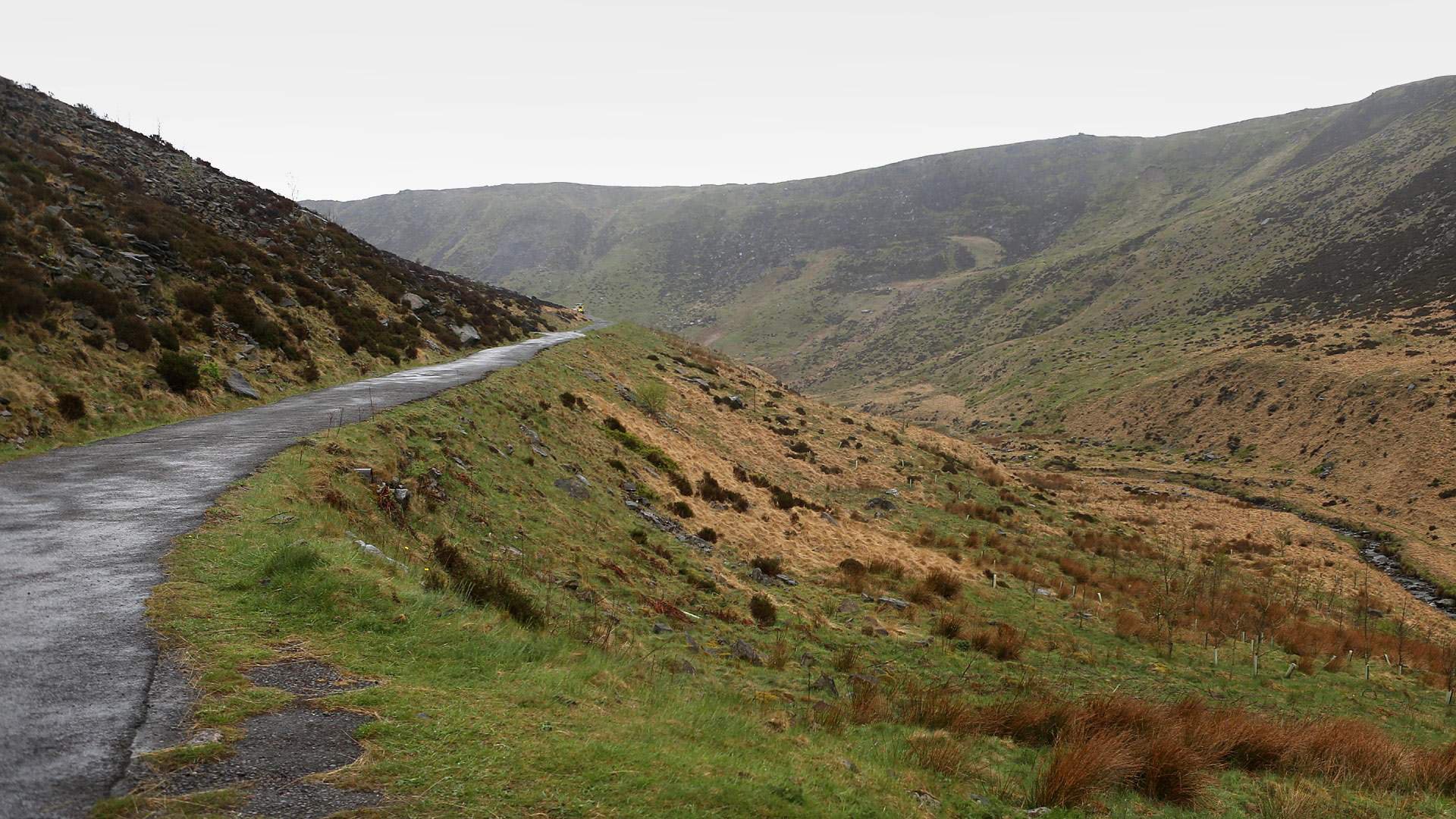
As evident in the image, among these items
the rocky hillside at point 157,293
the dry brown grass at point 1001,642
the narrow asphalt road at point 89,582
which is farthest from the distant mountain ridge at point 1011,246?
the narrow asphalt road at point 89,582

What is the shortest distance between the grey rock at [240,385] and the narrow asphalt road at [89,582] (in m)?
3.66

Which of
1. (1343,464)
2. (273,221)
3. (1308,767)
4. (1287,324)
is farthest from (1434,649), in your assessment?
(1287,324)

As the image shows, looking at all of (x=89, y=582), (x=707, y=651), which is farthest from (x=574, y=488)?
(x=89, y=582)

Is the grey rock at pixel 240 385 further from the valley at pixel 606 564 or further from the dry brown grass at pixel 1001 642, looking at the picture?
the dry brown grass at pixel 1001 642

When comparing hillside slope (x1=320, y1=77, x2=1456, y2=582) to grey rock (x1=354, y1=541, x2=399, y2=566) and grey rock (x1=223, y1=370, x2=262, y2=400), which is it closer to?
grey rock (x1=354, y1=541, x2=399, y2=566)

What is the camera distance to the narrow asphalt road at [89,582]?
381 centimetres

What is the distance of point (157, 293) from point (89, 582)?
1737 centimetres

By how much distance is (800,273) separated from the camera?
150m

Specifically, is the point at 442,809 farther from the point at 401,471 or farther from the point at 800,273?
the point at 800,273

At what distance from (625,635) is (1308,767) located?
8379 millimetres

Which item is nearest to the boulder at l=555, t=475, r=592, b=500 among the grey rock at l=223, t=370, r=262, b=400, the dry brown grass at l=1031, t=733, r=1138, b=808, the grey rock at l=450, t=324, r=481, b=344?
the grey rock at l=223, t=370, r=262, b=400

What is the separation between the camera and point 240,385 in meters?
17.9

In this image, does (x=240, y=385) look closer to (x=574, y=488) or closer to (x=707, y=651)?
(x=574, y=488)

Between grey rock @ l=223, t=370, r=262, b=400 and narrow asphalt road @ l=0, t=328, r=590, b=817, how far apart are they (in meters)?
3.66
